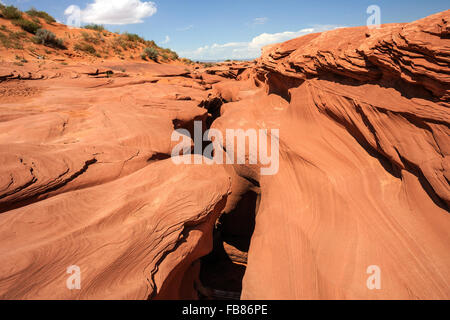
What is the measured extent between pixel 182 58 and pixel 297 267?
78.4 feet

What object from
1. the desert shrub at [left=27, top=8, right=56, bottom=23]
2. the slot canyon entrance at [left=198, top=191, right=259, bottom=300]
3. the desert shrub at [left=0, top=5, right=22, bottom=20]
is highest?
the desert shrub at [left=27, top=8, right=56, bottom=23]

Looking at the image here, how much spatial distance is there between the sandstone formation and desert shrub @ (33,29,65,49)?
13.2 m

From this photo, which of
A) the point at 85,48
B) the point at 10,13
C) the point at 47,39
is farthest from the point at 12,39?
the point at 10,13

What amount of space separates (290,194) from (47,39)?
58.7ft

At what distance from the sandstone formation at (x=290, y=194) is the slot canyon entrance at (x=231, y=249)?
28 cm

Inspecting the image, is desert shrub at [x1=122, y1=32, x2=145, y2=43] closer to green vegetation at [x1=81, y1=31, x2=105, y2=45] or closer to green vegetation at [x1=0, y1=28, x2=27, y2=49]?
green vegetation at [x1=81, y1=31, x2=105, y2=45]

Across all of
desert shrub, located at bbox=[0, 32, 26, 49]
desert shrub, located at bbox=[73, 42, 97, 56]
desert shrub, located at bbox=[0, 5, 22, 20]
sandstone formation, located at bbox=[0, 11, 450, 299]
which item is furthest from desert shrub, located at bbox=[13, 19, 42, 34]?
sandstone formation, located at bbox=[0, 11, 450, 299]

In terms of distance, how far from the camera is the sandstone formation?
7.04 ft

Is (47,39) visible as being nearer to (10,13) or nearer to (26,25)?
(26,25)

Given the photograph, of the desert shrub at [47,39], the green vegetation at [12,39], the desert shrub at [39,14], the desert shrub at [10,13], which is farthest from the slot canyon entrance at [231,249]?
the desert shrub at [39,14]

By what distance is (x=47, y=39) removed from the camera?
46.6 ft

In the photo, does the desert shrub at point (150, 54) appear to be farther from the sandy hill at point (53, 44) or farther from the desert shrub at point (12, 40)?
the desert shrub at point (12, 40)
